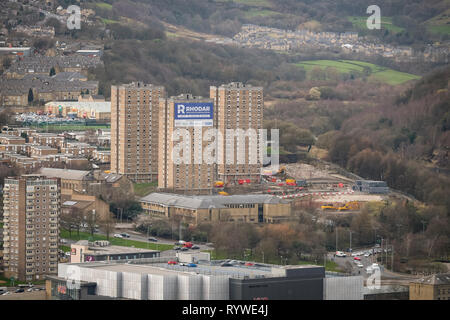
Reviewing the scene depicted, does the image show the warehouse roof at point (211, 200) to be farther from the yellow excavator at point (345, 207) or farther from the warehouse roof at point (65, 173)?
the warehouse roof at point (65, 173)

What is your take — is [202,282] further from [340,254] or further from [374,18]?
[374,18]

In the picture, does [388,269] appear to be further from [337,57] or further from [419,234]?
[337,57]

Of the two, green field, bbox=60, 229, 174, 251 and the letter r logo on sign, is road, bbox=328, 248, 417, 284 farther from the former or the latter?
the letter r logo on sign

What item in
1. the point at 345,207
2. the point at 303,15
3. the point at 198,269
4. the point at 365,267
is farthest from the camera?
the point at 303,15

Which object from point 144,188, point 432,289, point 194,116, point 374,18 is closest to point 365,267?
point 432,289

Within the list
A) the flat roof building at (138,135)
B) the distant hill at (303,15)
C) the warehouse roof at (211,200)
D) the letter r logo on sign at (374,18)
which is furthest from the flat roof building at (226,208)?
the letter r logo on sign at (374,18)
